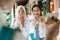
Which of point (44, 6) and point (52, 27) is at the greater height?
point (44, 6)

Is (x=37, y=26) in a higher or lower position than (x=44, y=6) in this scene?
lower

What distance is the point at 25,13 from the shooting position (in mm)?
896

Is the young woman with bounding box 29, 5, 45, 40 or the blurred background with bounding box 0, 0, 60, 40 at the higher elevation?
the blurred background with bounding box 0, 0, 60, 40

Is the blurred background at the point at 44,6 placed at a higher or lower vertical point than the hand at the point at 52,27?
higher

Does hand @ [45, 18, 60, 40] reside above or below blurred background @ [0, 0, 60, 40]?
below

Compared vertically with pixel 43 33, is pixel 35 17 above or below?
above

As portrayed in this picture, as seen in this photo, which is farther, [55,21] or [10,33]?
[55,21]

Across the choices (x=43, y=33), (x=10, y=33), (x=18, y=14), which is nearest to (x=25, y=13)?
(x=18, y=14)

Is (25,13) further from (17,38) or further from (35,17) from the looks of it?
(17,38)

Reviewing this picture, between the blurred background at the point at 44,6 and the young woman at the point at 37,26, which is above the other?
the blurred background at the point at 44,6

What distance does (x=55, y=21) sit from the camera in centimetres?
93

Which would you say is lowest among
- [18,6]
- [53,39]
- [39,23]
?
[53,39]

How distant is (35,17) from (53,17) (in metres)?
0.12

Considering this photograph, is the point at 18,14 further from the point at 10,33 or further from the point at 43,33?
the point at 10,33
